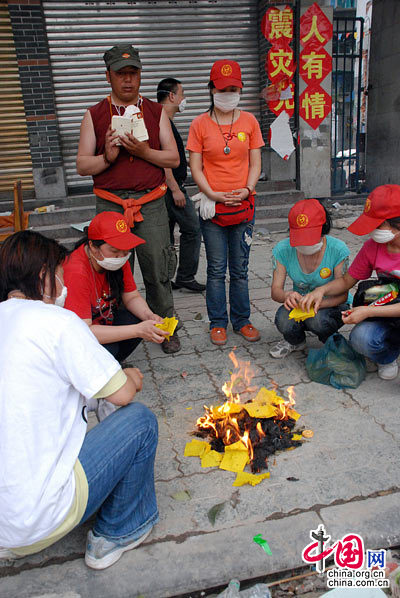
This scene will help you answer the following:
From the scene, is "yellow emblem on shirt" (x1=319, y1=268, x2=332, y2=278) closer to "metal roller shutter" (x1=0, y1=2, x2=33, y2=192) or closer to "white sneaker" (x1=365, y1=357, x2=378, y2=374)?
"white sneaker" (x1=365, y1=357, x2=378, y2=374)

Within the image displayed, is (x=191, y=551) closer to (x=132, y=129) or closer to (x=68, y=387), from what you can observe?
(x=68, y=387)

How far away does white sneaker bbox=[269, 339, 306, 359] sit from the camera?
4039 millimetres

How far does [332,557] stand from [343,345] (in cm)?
163

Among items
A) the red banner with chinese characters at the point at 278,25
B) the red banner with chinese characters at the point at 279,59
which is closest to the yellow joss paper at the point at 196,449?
the red banner with chinese characters at the point at 279,59

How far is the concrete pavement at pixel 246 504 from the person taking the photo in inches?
84.5

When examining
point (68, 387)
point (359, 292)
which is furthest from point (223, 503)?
point (359, 292)

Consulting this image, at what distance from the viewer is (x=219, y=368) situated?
3959 millimetres

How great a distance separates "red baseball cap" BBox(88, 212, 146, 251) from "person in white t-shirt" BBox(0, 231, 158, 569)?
83 centimetres

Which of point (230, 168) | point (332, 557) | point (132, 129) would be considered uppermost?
point (132, 129)

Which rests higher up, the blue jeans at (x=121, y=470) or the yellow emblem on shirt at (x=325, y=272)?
the yellow emblem on shirt at (x=325, y=272)

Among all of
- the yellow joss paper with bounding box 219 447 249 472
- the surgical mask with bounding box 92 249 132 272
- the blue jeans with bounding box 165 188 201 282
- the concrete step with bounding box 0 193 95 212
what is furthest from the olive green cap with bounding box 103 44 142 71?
the concrete step with bounding box 0 193 95 212

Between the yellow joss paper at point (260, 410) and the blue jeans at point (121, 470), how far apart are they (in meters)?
0.91

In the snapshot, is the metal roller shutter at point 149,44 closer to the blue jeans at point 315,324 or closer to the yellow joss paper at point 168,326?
the blue jeans at point 315,324

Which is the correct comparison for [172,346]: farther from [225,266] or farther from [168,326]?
[168,326]
